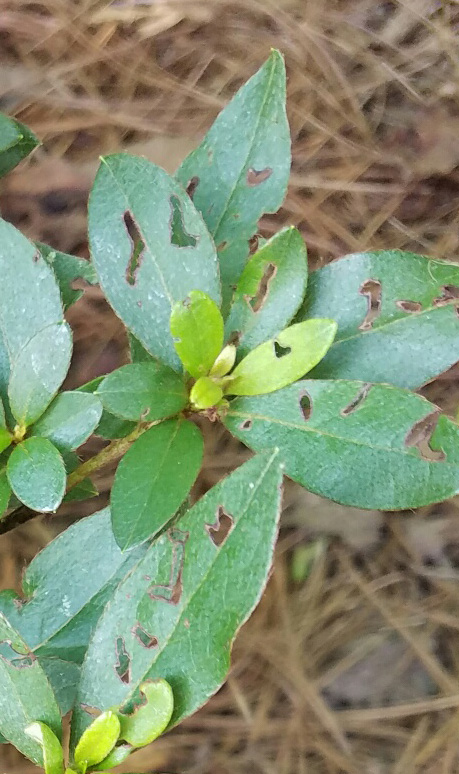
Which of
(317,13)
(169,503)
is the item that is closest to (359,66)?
(317,13)

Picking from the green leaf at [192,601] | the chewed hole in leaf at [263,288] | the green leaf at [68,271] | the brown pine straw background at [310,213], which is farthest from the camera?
the brown pine straw background at [310,213]

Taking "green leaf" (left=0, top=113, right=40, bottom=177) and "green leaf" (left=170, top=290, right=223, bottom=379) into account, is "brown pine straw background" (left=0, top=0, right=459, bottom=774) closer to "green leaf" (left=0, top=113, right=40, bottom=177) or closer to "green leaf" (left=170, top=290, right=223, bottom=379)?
"green leaf" (left=0, top=113, right=40, bottom=177)

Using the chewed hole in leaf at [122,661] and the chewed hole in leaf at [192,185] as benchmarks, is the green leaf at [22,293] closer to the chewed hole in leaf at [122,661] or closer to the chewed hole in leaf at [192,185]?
the chewed hole in leaf at [192,185]

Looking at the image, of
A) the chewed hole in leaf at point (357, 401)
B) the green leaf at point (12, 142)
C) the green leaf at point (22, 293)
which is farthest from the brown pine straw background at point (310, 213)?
the chewed hole in leaf at point (357, 401)

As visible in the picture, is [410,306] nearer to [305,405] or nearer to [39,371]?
[305,405]

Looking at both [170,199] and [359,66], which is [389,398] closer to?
[170,199]

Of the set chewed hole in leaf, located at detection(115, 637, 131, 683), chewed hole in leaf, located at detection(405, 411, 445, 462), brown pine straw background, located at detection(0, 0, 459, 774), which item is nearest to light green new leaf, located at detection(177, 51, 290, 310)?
chewed hole in leaf, located at detection(405, 411, 445, 462)
